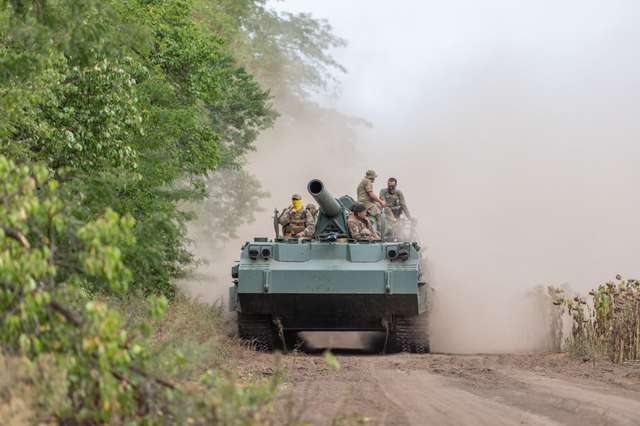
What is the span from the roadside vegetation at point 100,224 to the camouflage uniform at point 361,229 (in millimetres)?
2477

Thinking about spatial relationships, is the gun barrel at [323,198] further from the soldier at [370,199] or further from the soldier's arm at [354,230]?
the soldier at [370,199]

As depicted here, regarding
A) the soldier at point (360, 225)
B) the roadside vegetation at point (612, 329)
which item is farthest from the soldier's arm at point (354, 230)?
the roadside vegetation at point (612, 329)

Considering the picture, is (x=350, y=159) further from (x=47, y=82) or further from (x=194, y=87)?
(x=47, y=82)

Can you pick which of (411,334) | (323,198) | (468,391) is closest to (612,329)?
(411,334)

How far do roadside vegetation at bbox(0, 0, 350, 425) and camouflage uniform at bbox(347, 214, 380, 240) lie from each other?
2.48 metres

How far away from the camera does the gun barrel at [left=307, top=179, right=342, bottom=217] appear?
1791 centimetres

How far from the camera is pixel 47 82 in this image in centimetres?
1318

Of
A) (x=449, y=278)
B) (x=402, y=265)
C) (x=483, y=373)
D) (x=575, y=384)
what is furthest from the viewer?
(x=449, y=278)

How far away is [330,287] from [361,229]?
1.68 metres

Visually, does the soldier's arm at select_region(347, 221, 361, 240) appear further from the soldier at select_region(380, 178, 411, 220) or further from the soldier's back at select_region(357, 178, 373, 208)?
the soldier at select_region(380, 178, 411, 220)

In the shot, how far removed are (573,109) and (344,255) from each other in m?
26.4

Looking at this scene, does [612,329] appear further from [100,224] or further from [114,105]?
[100,224]

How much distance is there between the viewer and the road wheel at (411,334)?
18938 millimetres

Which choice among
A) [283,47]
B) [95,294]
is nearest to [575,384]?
[95,294]
